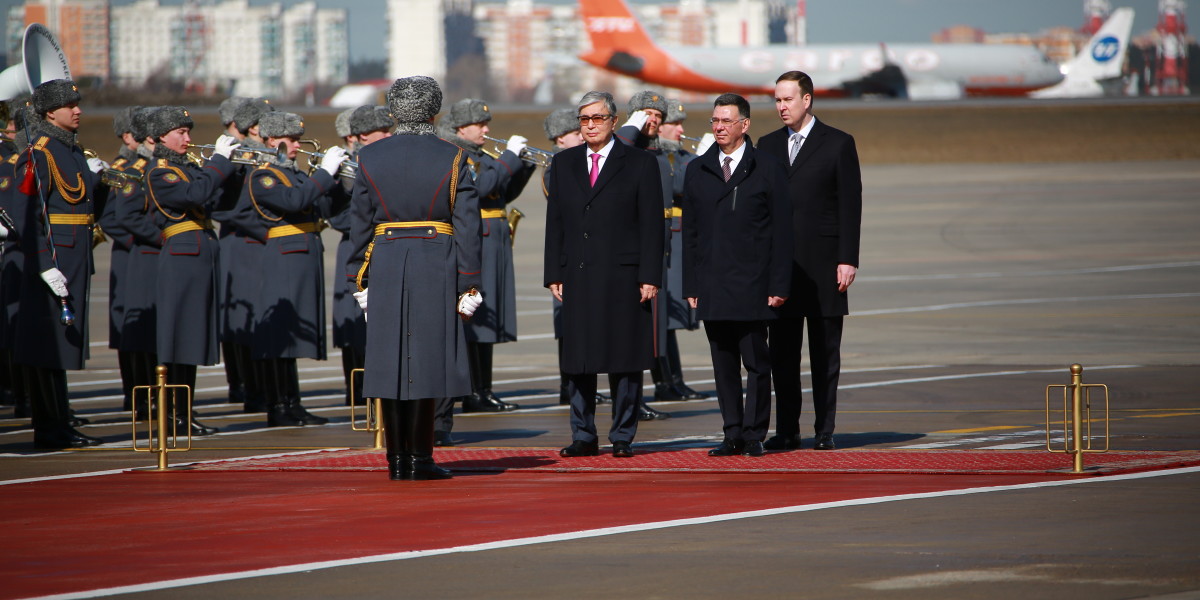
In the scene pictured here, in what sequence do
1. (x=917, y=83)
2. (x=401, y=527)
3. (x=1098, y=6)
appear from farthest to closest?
(x=1098, y=6), (x=917, y=83), (x=401, y=527)

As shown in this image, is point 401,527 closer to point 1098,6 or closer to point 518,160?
point 518,160

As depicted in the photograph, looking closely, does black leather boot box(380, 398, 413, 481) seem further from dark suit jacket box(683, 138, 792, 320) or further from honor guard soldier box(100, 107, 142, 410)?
honor guard soldier box(100, 107, 142, 410)

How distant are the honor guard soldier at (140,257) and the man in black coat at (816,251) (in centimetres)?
446

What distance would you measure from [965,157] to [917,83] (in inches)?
880

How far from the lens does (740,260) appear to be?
29.1ft

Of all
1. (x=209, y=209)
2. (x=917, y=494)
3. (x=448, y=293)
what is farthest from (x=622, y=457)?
(x=209, y=209)

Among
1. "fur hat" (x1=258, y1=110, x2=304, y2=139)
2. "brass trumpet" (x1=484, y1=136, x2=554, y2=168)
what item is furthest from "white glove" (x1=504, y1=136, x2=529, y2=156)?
"fur hat" (x1=258, y1=110, x2=304, y2=139)

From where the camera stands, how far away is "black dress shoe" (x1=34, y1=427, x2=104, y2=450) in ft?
32.4

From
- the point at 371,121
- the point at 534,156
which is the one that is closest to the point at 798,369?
the point at 371,121

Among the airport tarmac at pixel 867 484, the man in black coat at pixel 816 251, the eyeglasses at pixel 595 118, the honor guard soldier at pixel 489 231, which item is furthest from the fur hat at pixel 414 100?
the honor guard soldier at pixel 489 231

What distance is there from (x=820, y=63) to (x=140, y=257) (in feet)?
186

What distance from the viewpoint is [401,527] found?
6.81 meters

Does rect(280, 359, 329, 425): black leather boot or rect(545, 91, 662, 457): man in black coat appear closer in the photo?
rect(545, 91, 662, 457): man in black coat

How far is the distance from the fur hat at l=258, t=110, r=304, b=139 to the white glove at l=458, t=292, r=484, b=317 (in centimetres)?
364
